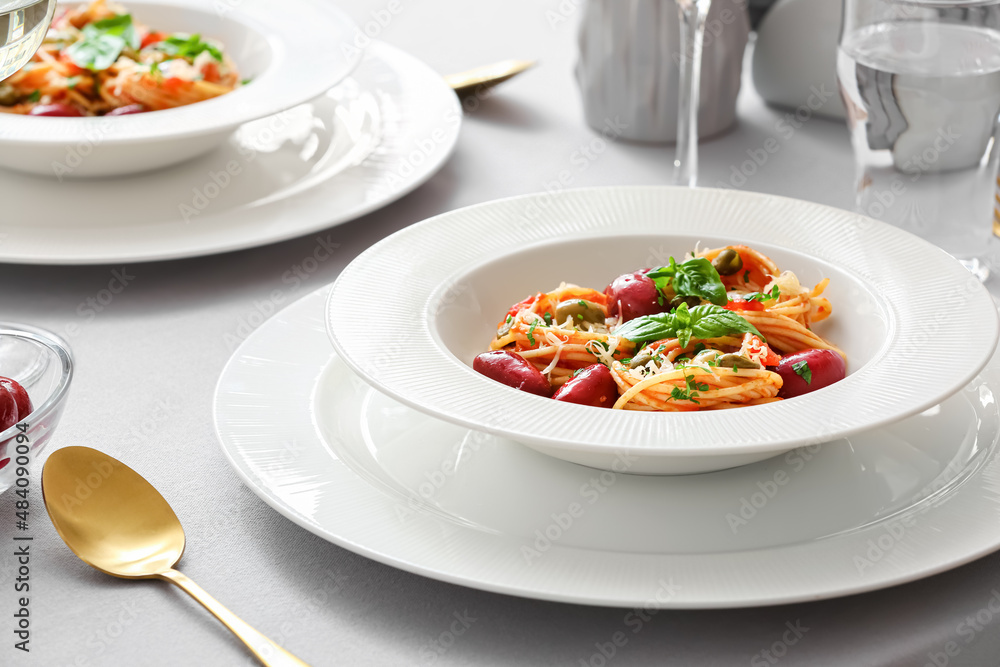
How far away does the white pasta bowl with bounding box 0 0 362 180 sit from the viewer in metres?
1.54

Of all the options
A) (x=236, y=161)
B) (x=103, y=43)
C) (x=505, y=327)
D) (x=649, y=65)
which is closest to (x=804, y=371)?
(x=505, y=327)

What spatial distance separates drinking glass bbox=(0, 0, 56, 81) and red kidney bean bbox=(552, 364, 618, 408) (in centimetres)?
65

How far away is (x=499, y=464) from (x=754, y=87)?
1428 mm

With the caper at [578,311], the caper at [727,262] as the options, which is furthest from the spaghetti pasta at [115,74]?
the caper at [727,262]

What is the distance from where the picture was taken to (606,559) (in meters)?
0.85

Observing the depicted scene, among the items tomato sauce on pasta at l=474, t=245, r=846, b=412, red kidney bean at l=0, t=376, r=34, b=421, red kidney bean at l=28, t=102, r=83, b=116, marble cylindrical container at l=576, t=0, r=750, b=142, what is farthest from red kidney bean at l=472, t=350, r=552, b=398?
red kidney bean at l=28, t=102, r=83, b=116

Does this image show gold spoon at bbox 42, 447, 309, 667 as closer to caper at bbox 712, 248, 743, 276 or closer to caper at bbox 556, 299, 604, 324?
caper at bbox 556, 299, 604, 324

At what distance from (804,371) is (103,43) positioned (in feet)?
5.11

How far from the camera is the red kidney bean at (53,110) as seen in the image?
1740 mm

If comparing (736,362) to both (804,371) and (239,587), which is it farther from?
(239,587)

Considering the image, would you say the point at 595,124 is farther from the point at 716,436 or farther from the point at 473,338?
the point at 716,436

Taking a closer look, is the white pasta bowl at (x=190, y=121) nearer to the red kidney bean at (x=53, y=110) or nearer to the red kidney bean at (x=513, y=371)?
the red kidney bean at (x=53, y=110)

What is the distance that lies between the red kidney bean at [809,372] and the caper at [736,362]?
5cm

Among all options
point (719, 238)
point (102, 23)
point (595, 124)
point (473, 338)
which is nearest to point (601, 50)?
point (595, 124)
